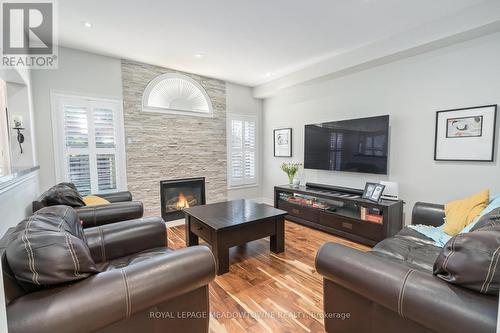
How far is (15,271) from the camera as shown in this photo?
87cm

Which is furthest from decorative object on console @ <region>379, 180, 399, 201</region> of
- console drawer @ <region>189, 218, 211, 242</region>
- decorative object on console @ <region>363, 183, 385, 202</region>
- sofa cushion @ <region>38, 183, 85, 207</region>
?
sofa cushion @ <region>38, 183, 85, 207</region>

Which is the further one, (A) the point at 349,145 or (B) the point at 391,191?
(A) the point at 349,145

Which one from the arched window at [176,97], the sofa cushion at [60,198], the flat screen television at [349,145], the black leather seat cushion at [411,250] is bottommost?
the black leather seat cushion at [411,250]

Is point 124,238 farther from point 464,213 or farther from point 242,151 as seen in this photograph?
point 242,151

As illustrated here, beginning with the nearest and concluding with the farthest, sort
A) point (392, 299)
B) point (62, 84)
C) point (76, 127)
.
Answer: point (392, 299)
point (62, 84)
point (76, 127)

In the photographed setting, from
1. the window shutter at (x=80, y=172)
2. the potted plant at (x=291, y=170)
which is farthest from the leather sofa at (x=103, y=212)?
the potted plant at (x=291, y=170)

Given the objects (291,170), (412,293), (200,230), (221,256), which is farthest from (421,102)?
(200,230)

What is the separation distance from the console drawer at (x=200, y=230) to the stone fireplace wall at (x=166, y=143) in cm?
143

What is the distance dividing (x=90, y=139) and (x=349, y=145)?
12.6ft

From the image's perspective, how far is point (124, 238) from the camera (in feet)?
5.64

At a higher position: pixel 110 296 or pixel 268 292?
pixel 110 296

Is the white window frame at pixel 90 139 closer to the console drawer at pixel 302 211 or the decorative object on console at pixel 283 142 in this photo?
the console drawer at pixel 302 211

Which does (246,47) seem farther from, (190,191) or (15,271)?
(15,271)

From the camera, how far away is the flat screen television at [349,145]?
310 centimetres
